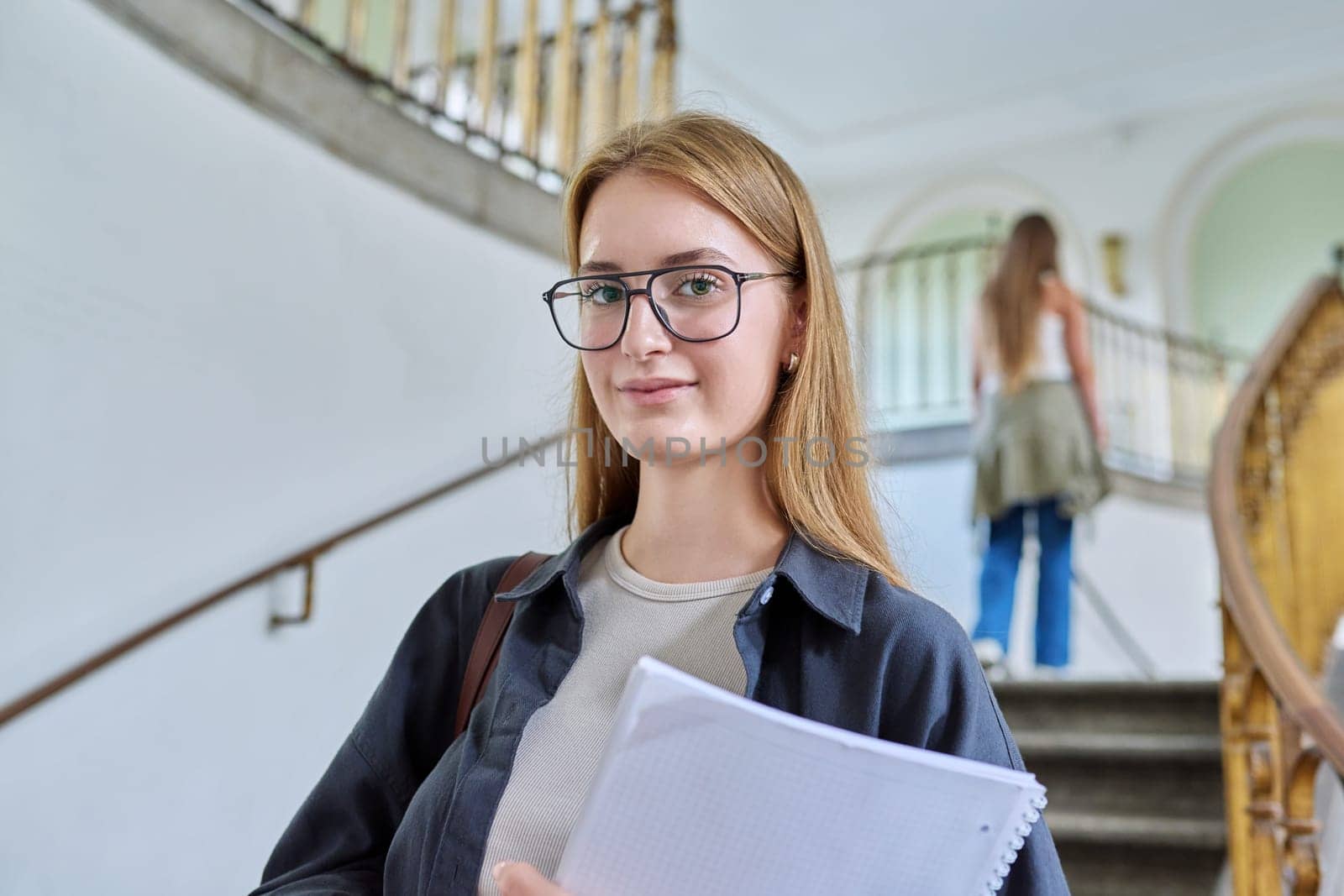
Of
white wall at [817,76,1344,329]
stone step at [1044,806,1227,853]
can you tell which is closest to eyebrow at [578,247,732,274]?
stone step at [1044,806,1227,853]

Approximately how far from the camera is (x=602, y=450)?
1.14 metres

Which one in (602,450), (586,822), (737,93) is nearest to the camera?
(586,822)

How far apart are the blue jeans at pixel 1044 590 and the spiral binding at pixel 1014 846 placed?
2.69 metres

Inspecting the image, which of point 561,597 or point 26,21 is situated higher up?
point 26,21

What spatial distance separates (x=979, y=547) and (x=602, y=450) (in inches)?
158

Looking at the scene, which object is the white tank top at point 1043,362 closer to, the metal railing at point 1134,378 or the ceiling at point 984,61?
the ceiling at point 984,61

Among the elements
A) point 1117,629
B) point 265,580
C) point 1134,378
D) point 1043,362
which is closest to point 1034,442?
point 1043,362

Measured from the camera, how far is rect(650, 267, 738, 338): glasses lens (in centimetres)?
90

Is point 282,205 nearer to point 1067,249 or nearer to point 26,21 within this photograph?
point 26,21

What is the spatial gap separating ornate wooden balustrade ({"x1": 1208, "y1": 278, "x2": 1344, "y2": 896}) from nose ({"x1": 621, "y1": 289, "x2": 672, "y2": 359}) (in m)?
1.33

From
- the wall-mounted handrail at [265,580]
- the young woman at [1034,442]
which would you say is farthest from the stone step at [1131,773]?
the wall-mounted handrail at [265,580]

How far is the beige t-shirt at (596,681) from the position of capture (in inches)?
34.7

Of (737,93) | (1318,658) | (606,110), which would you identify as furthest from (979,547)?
(737,93)

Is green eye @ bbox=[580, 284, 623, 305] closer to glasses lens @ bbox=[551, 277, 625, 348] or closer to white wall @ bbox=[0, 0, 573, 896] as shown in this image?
glasses lens @ bbox=[551, 277, 625, 348]
